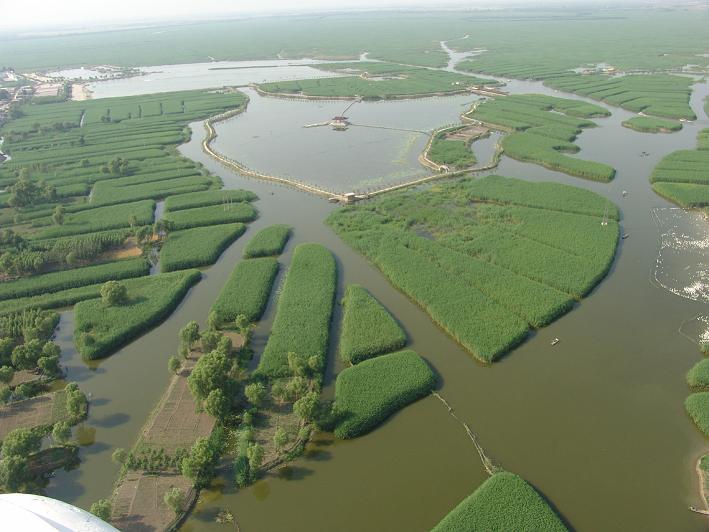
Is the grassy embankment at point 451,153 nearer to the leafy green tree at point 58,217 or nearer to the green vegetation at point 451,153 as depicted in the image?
the green vegetation at point 451,153

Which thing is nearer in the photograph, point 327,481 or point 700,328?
point 327,481

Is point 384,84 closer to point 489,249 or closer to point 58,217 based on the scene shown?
point 489,249

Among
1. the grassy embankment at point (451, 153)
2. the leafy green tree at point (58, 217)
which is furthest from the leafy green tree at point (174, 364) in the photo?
the grassy embankment at point (451, 153)

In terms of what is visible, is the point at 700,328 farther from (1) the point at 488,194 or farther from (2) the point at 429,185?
(2) the point at 429,185

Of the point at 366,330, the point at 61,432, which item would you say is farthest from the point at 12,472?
the point at 366,330

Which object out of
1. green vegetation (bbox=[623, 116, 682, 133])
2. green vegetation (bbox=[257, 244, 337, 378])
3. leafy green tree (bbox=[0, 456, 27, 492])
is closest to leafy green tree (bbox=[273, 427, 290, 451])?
green vegetation (bbox=[257, 244, 337, 378])

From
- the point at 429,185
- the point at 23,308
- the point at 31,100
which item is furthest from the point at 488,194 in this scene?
the point at 31,100
